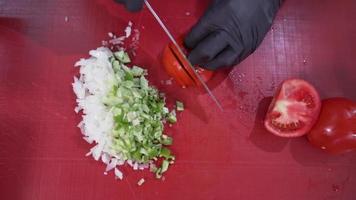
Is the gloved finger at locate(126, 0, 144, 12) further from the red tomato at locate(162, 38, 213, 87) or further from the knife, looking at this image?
the red tomato at locate(162, 38, 213, 87)

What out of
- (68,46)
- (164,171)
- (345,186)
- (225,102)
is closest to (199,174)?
(164,171)

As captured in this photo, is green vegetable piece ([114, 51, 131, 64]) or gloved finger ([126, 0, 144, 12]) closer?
gloved finger ([126, 0, 144, 12])

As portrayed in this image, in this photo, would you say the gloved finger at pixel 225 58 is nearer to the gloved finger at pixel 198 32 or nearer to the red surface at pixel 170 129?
the gloved finger at pixel 198 32

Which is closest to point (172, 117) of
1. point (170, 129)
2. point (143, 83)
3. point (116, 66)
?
point (170, 129)

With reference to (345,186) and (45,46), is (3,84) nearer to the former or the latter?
(45,46)

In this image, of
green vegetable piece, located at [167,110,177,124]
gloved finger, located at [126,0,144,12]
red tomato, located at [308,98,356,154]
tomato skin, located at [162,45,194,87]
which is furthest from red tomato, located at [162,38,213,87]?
red tomato, located at [308,98,356,154]

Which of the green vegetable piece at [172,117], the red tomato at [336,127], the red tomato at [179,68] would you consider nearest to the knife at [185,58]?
the red tomato at [179,68]
